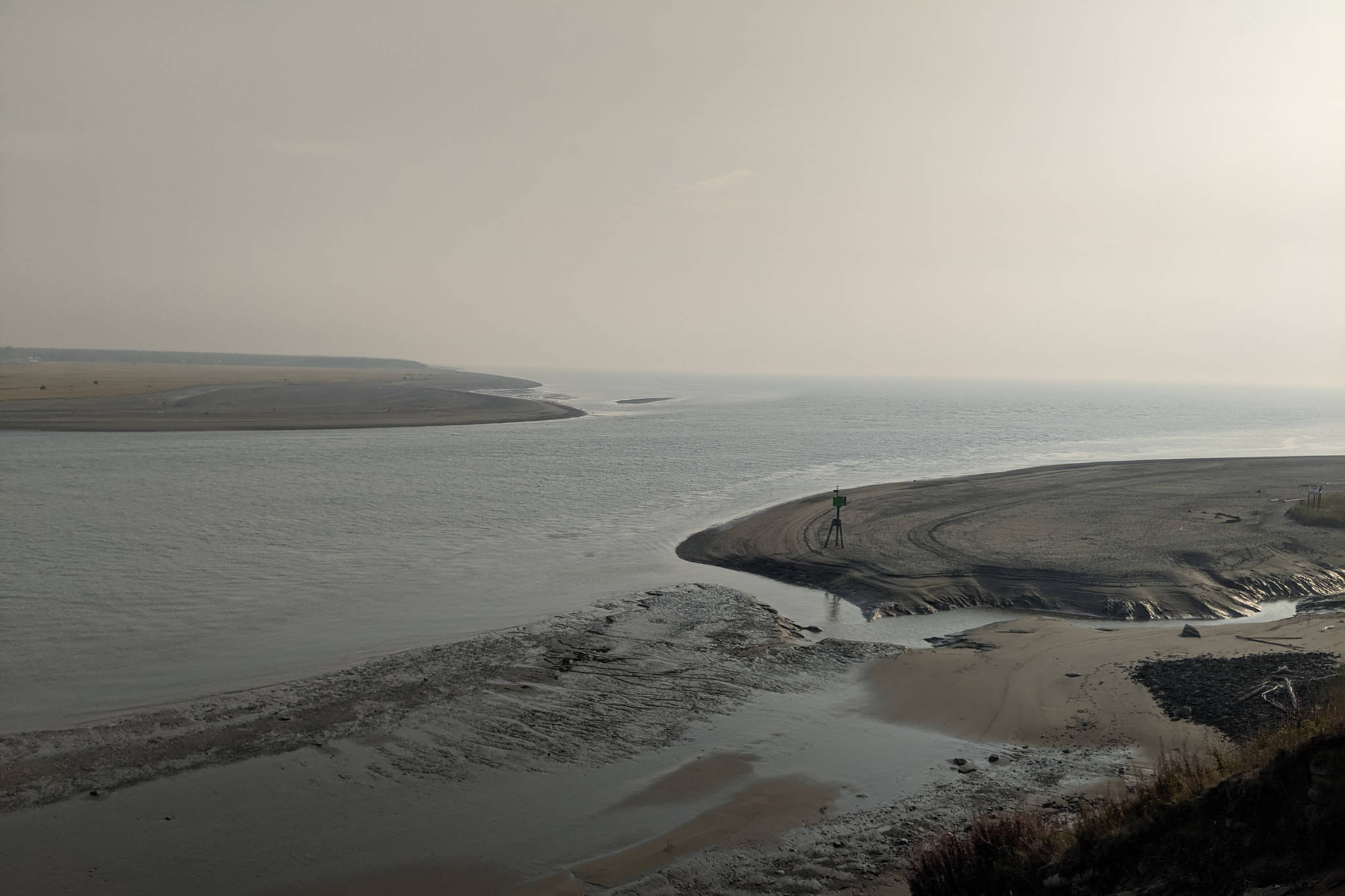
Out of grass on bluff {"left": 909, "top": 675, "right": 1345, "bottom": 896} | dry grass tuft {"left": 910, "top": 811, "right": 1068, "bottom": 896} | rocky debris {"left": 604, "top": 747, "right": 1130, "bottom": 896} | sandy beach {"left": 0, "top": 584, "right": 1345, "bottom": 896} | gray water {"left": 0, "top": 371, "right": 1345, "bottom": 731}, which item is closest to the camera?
grass on bluff {"left": 909, "top": 675, "right": 1345, "bottom": 896}

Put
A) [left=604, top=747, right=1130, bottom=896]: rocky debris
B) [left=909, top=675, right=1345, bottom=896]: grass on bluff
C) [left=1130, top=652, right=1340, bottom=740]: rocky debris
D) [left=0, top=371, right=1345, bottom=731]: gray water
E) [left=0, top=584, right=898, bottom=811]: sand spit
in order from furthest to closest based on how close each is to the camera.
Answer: [left=0, top=371, right=1345, bottom=731]: gray water < [left=1130, top=652, right=1340, bottom=740]: rocky debris < [left=0, top=584, right=898, bottom=811]: sand spit < [left=604, top=747, right=1130, bottom=896]: rocky debris < [left=909, top=675, right=1345, bottom=896]: grass on bluff

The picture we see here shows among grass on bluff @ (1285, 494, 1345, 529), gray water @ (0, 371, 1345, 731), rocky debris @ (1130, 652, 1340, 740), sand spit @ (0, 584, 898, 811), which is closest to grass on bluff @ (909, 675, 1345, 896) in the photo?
rocky debris @ (1130, 652, 1340, 740)

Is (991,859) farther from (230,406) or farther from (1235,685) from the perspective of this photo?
(230,406)

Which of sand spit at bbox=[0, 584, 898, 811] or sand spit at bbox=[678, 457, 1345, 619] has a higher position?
sand spit at bbox=[678, 457, 1345, 619]

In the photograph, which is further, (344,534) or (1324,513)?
(1324,513)

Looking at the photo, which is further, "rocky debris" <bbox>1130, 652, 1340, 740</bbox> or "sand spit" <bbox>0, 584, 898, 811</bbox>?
"rocky debris" <bbox>1130, 652, 1340, 740</bbox>

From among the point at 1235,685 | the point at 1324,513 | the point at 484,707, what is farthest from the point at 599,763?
the point at 1324,513

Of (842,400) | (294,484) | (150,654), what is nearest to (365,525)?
(294,484)

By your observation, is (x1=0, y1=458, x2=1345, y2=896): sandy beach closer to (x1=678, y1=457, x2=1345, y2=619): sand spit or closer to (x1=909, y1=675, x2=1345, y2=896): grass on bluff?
(x1=678, y1=457, x2=1345, y2=619): sand spit
